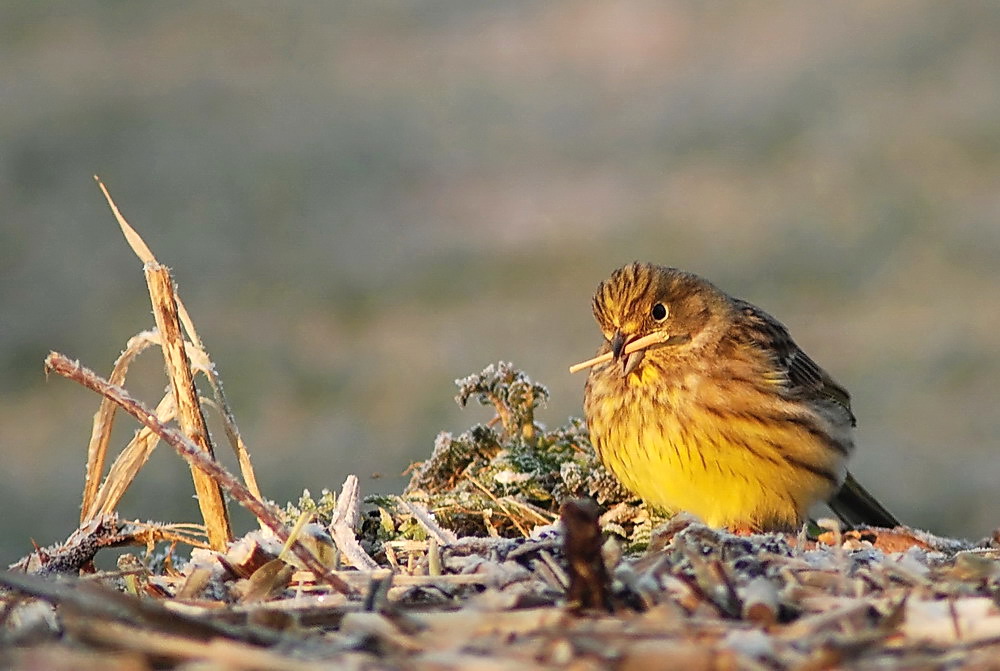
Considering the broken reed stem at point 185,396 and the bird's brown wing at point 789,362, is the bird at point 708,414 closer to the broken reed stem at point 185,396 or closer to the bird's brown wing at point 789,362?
the bird's brown wing at point 789,362

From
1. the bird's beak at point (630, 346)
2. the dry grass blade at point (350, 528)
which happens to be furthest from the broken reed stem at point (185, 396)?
the bird's beak at point (630, 346)

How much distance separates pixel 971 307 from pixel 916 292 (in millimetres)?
590

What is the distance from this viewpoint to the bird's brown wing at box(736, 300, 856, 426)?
23.1 ft

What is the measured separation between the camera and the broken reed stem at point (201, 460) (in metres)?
3.82

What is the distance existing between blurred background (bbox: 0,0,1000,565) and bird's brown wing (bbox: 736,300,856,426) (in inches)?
120

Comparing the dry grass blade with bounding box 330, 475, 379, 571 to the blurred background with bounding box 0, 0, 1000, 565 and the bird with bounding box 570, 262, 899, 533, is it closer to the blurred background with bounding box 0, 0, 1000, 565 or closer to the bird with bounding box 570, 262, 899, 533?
the bird with bounding box 570, 262, 899, 533

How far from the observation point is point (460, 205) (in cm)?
1894

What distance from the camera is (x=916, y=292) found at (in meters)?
15.2

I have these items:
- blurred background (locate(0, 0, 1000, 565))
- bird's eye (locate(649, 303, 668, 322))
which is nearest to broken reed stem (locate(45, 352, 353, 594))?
bird's eye (locate(649, 303, 668, 322))

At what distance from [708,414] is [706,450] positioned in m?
0.20

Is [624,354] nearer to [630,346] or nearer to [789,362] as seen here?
[630,346]

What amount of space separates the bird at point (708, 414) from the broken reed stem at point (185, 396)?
1.65 meters

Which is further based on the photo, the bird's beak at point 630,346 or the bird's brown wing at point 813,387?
the bird's brown wing at point 813,387

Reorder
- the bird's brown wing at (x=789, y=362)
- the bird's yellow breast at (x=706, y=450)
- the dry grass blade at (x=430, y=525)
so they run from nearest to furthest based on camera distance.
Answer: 1. the dry grass blade at (x=430, y=525)
2. the bird's yellow breast at (x=706, y=450)
3. the bird's brown wing at (x=789, y=362)
